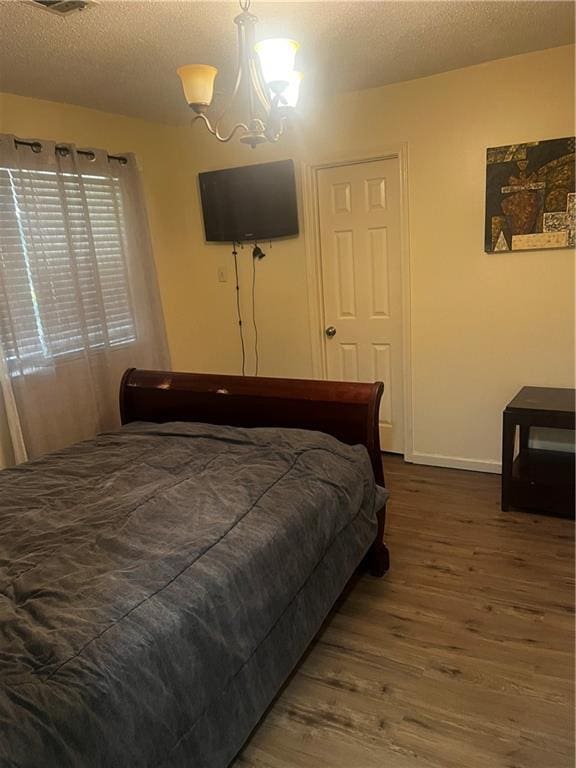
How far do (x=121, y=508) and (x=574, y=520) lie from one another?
235 centimetres

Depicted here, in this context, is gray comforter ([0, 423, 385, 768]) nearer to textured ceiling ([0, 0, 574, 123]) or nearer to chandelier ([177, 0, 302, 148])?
chandelier ([177, 0, 302, 148])

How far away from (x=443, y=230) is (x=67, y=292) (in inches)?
91.9

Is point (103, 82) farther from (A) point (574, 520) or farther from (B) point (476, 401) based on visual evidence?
(A) point (574, 520)

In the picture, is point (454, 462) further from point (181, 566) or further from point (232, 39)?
point (232, 39)

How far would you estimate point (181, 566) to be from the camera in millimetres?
1501

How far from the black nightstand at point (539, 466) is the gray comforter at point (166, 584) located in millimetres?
1002

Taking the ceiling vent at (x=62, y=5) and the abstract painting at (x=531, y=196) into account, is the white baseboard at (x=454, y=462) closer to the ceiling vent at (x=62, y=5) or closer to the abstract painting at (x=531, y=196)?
the abstract painting at (x=531, y=196)

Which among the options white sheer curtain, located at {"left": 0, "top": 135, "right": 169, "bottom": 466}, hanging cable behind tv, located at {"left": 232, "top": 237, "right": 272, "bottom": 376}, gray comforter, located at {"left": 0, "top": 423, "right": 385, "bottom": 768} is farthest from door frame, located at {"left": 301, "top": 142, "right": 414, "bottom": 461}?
gray comforter, located at {"left": 0, "top": 423, "right": 385, "bottom": 768}

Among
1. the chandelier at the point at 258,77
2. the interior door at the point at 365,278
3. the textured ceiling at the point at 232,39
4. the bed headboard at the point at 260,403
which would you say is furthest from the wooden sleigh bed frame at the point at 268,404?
the textured ceiling at the point at 232,39

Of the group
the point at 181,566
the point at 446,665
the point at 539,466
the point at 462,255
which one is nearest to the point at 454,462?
the point at 539,466

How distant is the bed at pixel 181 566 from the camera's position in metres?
1.15

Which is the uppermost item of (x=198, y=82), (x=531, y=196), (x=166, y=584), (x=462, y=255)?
(x=198, y=82)

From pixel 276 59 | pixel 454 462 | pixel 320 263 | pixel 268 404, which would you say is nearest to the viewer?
pixel 276 59

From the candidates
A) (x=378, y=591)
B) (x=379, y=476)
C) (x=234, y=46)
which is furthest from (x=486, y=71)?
(x=378, y=591)
